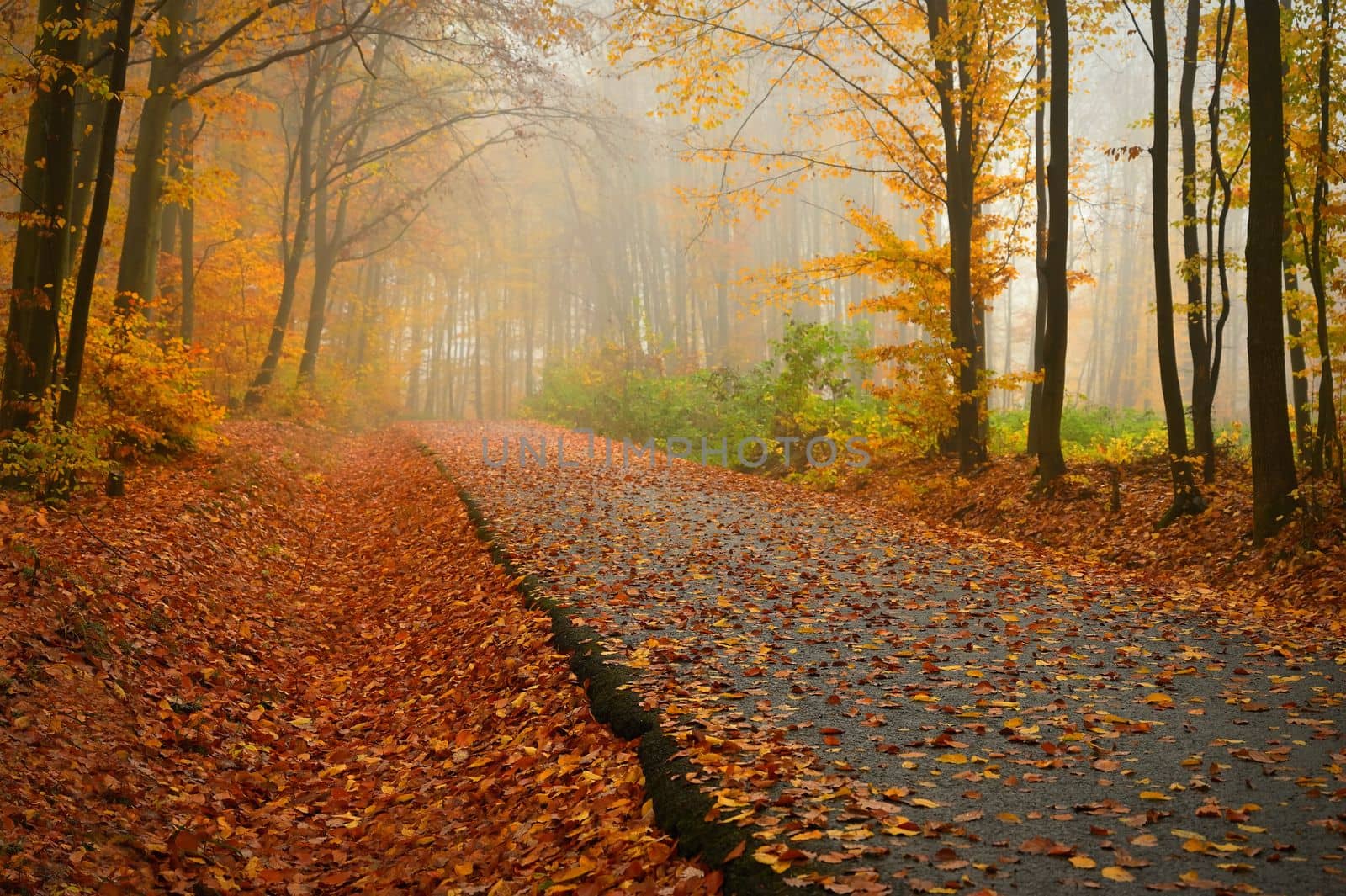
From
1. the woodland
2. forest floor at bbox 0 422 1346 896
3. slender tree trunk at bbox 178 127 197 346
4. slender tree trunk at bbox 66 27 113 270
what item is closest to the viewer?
forest floor at bbox 0 422 1346 896

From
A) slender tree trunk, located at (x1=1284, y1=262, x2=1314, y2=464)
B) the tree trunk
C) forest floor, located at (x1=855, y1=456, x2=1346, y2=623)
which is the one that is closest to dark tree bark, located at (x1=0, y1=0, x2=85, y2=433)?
the tree trunk

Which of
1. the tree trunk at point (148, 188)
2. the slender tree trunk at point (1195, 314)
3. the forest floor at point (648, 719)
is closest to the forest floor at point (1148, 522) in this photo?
the forest floor at point (648, 719)

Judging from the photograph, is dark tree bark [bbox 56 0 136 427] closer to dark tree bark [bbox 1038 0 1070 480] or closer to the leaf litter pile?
the leaf litter pile

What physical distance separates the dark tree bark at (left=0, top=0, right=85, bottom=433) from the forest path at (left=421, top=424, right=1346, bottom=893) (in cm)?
446

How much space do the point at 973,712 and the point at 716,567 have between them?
3855 millimetres

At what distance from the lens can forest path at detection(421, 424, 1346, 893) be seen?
3.20m

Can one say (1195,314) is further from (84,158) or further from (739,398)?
(84,158)

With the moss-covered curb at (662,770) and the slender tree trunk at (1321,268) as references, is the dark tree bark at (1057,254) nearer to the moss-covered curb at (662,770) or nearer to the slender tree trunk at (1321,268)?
the slender tree trunk at (1321,268)

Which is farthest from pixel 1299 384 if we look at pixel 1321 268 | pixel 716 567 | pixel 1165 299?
pixel 716 567

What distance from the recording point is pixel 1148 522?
962 centimetres

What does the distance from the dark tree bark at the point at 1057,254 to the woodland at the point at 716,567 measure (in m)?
0.07

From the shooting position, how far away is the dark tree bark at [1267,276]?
25.5ft

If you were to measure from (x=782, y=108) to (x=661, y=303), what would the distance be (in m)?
10.3

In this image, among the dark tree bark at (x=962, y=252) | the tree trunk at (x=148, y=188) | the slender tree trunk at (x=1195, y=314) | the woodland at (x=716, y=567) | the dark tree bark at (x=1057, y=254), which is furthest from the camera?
the dark tree bark at (x=962, y=252)
